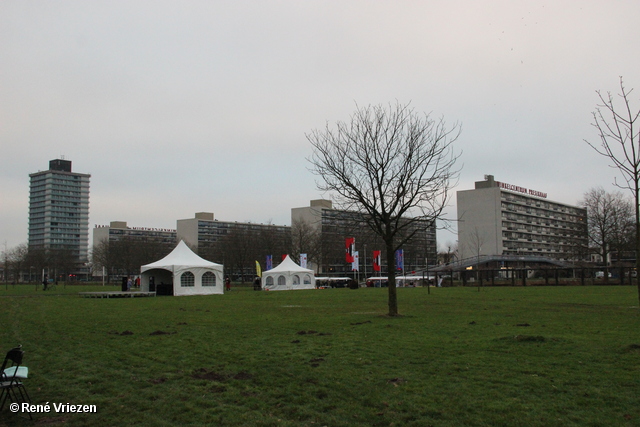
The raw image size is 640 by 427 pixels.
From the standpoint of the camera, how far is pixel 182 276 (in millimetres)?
46219

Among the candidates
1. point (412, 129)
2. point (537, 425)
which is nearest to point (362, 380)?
point (537, 425)

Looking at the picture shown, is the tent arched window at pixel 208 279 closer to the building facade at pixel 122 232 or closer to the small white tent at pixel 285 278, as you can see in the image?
the small white tent at pixel 285 278

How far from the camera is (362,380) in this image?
28.6 ft

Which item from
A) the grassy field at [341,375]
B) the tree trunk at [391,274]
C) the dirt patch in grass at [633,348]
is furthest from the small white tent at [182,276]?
the dirt patch in grass at [633,348]

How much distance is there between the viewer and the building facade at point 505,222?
107 metres

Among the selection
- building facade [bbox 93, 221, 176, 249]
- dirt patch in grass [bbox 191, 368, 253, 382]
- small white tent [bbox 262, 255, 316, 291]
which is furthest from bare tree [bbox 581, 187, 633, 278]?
building facade [bbox 93, 221, 176, 249]

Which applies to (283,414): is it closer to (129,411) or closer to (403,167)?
(129,411)

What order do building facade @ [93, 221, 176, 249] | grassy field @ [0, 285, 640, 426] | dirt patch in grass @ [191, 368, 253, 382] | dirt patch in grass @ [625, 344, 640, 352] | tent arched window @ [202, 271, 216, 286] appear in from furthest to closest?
building facade @ [93, 221, 176, 249]
tent arched window @ [202, 271, 216, 286]
dirt patch in grass @ [625, 344, 640, 352]
dirt patch in grass @ [191, 368, 253, 382]
grassy field @ [0, 285, 640, 426]

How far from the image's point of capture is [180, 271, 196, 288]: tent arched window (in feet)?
152

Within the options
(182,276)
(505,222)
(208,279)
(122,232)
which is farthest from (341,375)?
(122,232)

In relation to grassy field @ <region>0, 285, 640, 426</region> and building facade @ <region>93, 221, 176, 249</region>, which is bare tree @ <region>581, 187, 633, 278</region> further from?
building facade @ <region>93, 221, 176, 249</region>

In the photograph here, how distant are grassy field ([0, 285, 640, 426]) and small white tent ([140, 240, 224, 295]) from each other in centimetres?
3016

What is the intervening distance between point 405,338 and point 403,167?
9.01 m

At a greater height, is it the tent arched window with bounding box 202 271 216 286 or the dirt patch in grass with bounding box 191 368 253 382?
the tent arched window with bounding box 202 271 216 286
